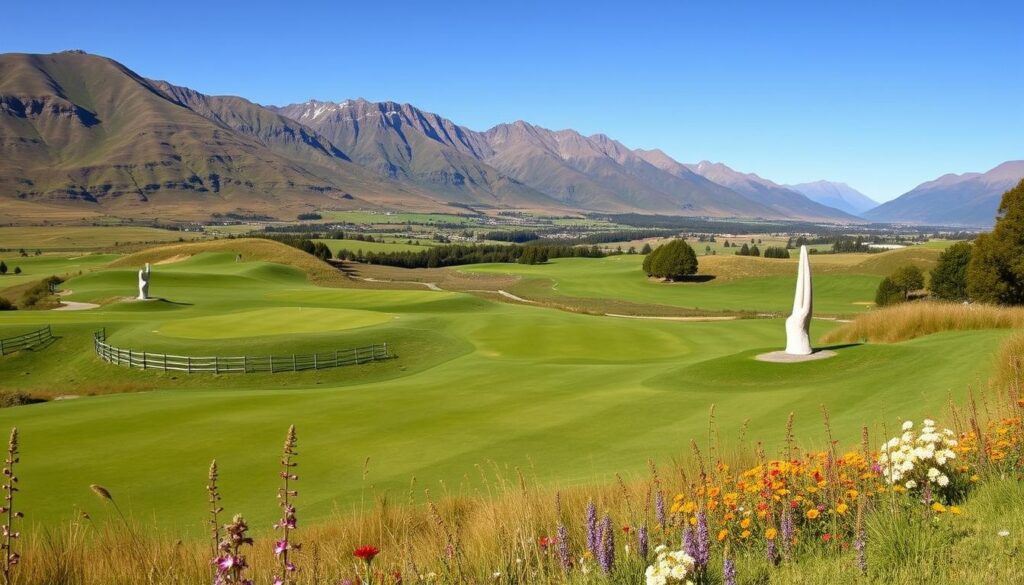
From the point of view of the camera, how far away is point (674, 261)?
106 meters

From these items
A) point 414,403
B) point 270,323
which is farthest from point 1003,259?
point 270,323

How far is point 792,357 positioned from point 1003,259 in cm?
3718

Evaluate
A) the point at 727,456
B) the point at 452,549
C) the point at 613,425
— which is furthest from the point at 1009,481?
the point at 613,425

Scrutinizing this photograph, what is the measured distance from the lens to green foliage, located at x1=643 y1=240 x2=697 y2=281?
10575cm

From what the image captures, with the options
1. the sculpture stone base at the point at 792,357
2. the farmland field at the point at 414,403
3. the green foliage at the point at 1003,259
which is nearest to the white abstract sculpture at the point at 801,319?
the sculpture stone base at the point at 792,357

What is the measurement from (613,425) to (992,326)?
16174 mm

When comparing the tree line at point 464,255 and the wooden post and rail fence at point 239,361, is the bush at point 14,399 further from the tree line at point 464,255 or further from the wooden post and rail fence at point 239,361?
the tree line at point 464,255

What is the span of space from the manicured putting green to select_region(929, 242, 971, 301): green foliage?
5306 centimetres

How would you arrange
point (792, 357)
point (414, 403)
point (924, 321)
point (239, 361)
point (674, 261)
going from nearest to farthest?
point (414, 403) → point (792, 357) → point (924, 321) → point (239, 361) → point (674, 261)

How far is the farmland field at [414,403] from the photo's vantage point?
1444 cm

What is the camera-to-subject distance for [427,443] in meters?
17.0

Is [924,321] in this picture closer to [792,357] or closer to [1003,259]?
[792,357]

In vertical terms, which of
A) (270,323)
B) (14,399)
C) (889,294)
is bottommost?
(14,399)

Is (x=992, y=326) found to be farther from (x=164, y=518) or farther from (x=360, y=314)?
(x=360, y=314)
